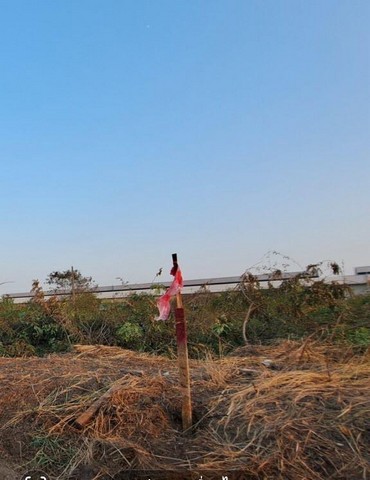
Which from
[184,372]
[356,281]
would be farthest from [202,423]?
[356,281]

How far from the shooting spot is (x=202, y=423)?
3504 mm

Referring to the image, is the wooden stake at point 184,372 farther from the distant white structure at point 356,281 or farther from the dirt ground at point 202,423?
the distant white structure at point 356,281

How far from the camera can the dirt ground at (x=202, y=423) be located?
287cm

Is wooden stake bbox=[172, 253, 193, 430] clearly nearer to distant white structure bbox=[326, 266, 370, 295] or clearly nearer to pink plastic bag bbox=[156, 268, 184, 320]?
pink plastic bag bbox=[156, 268, 184, 320]

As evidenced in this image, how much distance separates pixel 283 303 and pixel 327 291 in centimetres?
87

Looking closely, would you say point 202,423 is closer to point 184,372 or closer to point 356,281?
point 184,372

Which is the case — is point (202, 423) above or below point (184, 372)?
below

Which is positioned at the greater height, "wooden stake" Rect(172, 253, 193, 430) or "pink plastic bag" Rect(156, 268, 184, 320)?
"pink plastic bag" Rect(156, 268, 184, 320)

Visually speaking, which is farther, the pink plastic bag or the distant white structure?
the distant white structure

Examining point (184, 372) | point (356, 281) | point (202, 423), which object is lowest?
point (202, 423)

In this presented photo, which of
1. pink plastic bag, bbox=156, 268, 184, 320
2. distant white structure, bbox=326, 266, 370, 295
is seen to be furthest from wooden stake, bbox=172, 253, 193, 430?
distant white structure, bbox=326, 266, 370, 295

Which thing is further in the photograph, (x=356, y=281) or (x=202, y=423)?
(x=356, y=281)

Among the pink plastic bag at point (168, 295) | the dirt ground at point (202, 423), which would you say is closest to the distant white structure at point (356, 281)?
the dirt ground at point (202, 423)

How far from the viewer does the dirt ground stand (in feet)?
9.42
